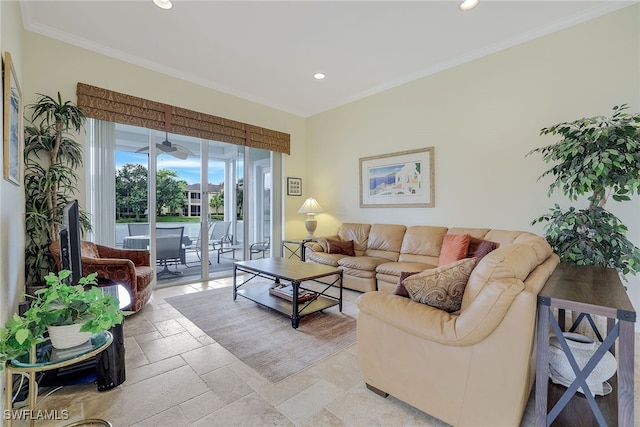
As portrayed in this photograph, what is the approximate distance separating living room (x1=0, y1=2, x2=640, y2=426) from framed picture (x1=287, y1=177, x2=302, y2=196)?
1205 millimetres

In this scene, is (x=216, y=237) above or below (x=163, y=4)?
below

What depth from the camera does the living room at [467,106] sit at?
2.71 metres

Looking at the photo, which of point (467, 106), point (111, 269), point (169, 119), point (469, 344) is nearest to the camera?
point (469, 344)

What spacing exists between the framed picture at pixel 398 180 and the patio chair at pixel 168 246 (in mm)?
2945

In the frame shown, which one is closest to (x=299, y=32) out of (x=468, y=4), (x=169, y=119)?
(x=468, y=4)

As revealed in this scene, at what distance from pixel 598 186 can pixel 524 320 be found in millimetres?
1850

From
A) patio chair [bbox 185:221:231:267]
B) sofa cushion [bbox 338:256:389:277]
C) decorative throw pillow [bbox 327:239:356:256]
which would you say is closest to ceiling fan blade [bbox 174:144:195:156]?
patio chair [bbox 185:221:231:267]

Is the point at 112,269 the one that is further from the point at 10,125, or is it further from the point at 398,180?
the point at 398,180

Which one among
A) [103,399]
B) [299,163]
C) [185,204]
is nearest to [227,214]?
[185,204]

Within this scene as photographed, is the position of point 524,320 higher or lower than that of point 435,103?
lower

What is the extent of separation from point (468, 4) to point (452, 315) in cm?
287

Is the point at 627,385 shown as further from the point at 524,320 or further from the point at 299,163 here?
the point at 299,163

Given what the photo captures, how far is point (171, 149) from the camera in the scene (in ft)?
13.9

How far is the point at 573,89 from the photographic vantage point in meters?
2.99
